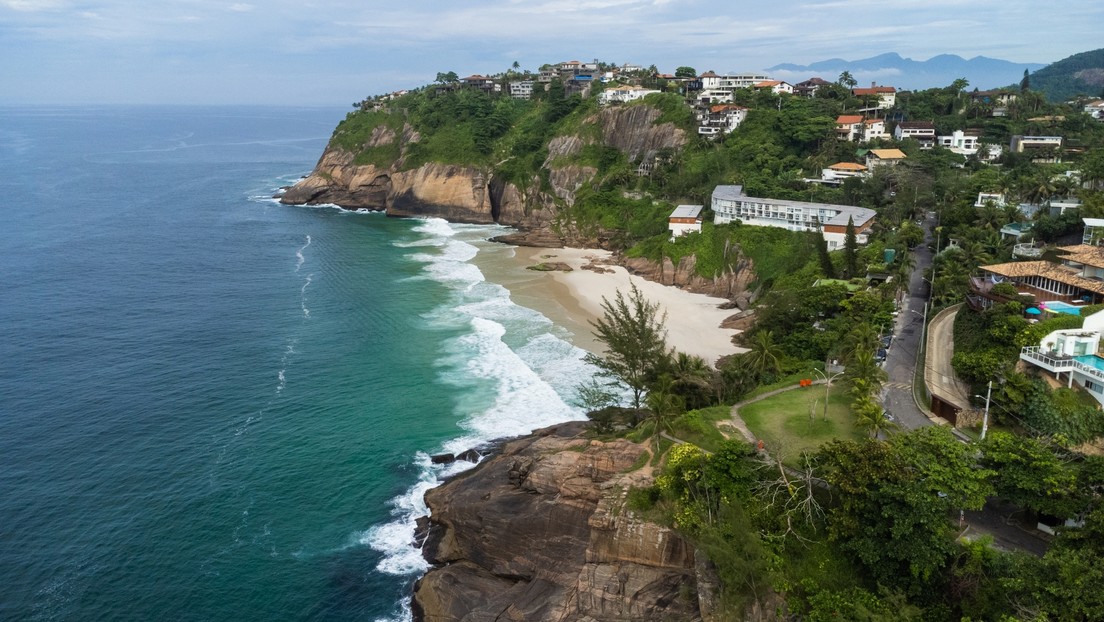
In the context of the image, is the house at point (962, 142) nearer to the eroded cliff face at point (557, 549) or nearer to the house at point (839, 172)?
the house at point (839, 172)

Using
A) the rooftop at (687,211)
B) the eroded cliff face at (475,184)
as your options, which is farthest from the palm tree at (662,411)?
the eroded cliff face at (475,184)

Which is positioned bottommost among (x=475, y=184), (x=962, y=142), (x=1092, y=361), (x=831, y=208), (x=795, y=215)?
(x=1092, y=361)

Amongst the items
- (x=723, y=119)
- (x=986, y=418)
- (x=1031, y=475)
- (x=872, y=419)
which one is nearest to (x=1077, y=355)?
(x=986, y=418)

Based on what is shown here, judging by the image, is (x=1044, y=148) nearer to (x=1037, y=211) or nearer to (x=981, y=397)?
(x=1037, y=211)

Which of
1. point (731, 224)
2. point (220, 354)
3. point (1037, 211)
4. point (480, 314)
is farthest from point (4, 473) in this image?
point (1037, 211)

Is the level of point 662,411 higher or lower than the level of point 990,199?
lower

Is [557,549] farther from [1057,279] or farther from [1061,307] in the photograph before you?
[1057,279]
